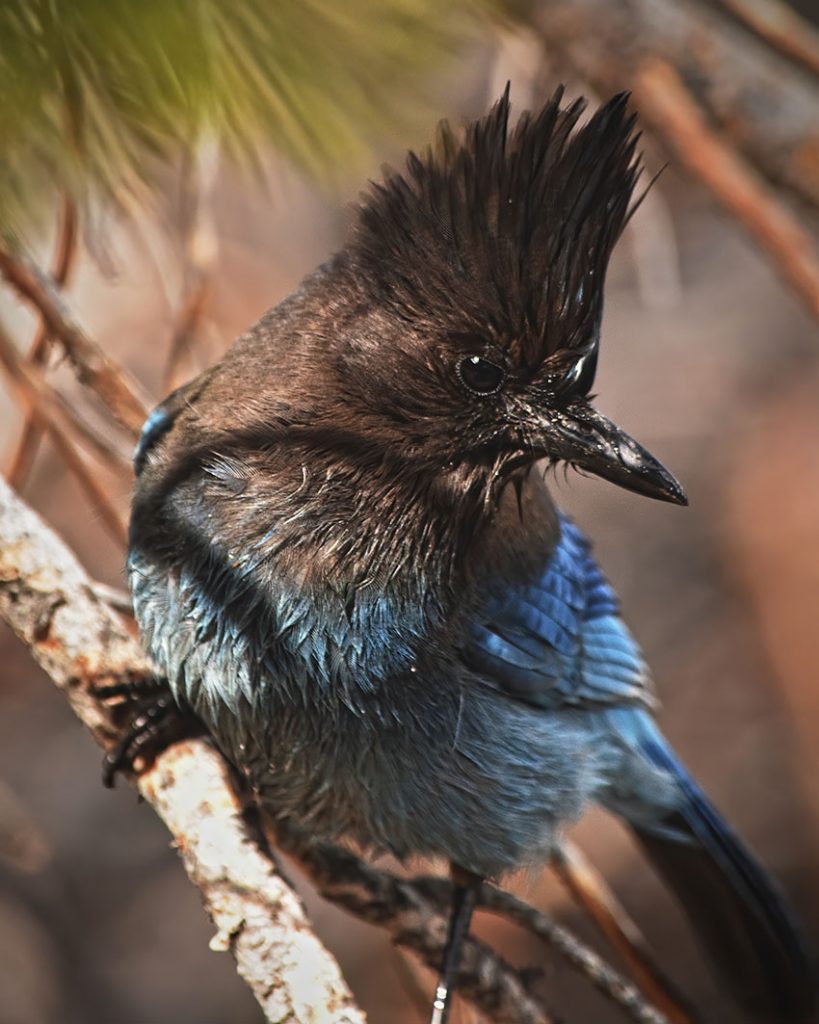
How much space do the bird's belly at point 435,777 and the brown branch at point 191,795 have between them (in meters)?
0.16

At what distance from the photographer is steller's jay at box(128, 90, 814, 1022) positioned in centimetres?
244

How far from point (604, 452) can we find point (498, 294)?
0.33m

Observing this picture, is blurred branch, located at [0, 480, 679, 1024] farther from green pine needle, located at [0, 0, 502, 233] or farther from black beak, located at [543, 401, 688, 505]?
black beak, located at [543, 401, 688, 505]

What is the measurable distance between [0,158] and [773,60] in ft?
8.95

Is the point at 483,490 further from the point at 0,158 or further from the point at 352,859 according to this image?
the point at 0,158

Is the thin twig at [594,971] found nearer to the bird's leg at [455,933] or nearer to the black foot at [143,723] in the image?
the bird's leg at [455,933]

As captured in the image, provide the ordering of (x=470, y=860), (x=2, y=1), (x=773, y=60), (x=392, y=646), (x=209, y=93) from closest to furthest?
(x=2, y=1) < (x=209, y=93) < (x=392, y=646) < (x=470, y=860) < (x=773, y=60)

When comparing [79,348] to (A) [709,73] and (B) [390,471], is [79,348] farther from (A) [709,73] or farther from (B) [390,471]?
(A) [709,73]

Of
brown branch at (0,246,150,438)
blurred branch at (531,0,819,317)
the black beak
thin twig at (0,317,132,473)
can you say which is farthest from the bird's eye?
blurred branch at (531,0,819,317)

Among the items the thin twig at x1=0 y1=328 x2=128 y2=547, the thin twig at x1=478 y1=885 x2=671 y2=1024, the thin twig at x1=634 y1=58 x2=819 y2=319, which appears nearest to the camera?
the thin twig at x1=478 y1=885 x2=671 y2=1024

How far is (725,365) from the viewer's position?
254 inches

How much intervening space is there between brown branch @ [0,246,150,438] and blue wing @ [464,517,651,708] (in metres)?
0.90

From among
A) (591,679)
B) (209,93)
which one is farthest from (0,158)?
(591,679)

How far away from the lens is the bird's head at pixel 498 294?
7.94ft
